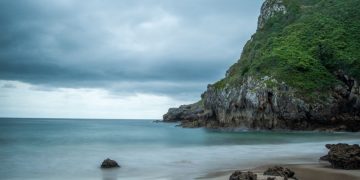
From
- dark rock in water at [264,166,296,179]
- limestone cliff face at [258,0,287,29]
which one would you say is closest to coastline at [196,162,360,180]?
dark rock in water at [264,166,296,179]

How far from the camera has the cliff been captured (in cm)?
6756

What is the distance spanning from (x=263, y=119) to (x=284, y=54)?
59.9 ft

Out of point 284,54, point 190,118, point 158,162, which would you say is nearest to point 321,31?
point 284,54

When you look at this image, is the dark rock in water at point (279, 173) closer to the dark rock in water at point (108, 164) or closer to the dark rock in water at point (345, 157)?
the dark rock in water at point (345, 157)

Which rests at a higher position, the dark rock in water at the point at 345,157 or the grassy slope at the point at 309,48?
the grassy slope at the point at 309,48

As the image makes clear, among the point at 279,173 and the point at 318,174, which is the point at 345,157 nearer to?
the point at 318,174

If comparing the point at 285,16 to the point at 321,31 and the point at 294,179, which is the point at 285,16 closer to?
the point at 321,31

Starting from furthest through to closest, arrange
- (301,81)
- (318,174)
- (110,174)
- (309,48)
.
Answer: (309,48), (301,81), (110,174), (318,174)

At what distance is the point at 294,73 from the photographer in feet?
247

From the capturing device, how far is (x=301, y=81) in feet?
240

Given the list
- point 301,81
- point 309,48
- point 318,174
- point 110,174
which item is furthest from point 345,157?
point 309,48

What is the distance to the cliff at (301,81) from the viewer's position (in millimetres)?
67562

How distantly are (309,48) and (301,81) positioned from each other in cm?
1542

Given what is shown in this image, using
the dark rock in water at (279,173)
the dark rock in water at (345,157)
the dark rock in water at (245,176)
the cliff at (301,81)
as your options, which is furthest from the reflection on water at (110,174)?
the cliff at (301,81)
